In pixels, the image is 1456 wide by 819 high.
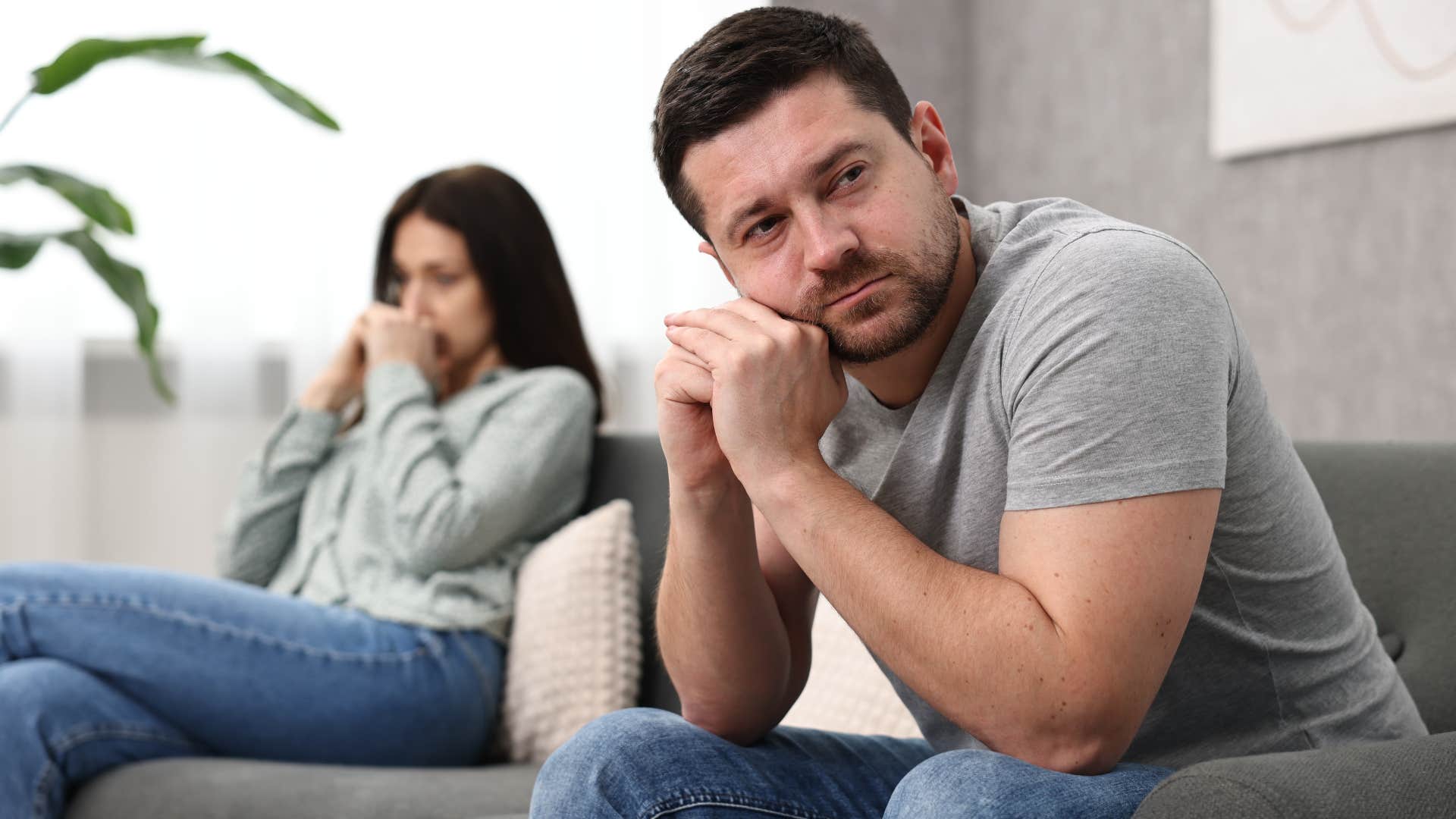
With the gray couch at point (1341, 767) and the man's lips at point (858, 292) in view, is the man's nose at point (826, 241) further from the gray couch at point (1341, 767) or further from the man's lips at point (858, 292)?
the gray couch at point (1341, 767)

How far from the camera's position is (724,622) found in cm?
108

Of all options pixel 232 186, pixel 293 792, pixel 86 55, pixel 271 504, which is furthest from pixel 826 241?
pixel 232 186

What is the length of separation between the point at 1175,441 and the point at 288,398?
2.04 metres

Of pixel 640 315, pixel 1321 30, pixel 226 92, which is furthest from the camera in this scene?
pixel 640 315

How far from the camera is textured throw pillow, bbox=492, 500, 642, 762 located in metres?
1.64

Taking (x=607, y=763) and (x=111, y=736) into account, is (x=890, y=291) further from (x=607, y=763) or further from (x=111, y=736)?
(x=111, y=736)

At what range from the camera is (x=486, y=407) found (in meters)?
1.88

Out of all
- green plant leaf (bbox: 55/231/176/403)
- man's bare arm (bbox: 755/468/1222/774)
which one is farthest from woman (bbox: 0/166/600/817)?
man's bare arm (bbox: 755/468/1222/774)

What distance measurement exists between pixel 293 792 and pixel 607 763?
1.86 ft

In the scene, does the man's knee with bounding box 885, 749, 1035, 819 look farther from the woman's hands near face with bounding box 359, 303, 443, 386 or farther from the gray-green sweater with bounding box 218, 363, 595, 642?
the woman's hands near face with bounding box 359, 303, 443, 386

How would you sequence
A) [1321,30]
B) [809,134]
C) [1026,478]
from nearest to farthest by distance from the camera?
[1026,478], [809,134], [1321,30]

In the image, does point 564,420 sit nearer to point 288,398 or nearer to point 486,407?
point 486,407

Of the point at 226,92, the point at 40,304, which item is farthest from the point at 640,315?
the point at 40,304

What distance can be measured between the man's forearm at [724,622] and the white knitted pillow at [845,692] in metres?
0.23
